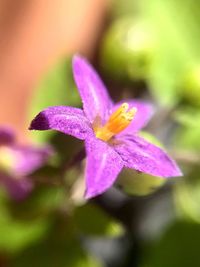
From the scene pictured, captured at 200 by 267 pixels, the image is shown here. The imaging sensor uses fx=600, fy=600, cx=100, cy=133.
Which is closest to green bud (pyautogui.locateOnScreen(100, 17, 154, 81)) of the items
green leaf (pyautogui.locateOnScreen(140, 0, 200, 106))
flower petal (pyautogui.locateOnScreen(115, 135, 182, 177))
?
green leaf (pyautogui.locateOnScreen(140, 0, 200, 106))

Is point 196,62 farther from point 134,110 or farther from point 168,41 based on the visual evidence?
point 134,110

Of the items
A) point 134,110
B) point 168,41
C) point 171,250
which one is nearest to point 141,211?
point 171,250

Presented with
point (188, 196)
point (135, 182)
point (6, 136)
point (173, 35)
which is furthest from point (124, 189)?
point (173, 35)

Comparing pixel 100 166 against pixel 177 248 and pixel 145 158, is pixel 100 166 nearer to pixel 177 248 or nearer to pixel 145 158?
pixel 145 158

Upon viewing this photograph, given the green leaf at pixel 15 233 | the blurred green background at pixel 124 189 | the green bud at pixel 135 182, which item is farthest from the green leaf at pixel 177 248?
the green bud at pixel 135 182

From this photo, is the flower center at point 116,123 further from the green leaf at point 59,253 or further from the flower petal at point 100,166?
the green leaf at point 59,253
